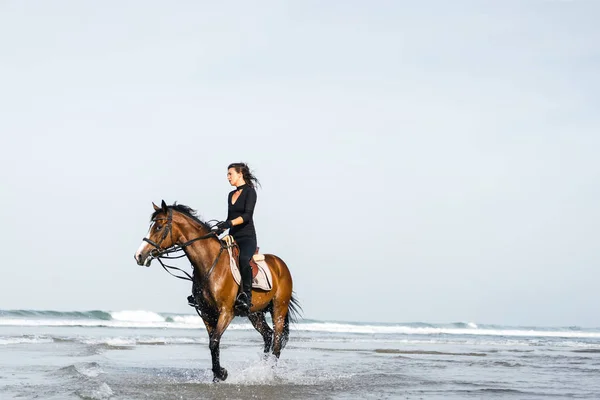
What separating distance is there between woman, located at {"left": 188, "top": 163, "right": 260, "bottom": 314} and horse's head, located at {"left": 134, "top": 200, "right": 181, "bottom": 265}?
721mm

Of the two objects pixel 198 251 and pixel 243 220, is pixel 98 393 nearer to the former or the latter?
pixel 198 251

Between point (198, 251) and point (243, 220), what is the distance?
775mm

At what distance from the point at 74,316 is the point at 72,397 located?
1509 inches

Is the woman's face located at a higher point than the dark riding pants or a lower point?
higher

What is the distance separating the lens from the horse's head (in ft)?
30.9

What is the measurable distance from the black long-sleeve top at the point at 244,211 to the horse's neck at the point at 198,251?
60 centimetres

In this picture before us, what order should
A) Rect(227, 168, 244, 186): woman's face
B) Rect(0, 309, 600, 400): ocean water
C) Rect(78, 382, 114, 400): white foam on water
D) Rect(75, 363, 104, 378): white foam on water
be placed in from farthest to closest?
1. Rect(75, 363, 104, 378): white foam on water
2. Rect(227, 168, 244, 186): woman's face
3. Rect(0, 309, 600, 400): ocean water
4. Rect(78, 382, 114, 400): white foam on water

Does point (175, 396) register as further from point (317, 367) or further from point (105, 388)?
point (317, 367)

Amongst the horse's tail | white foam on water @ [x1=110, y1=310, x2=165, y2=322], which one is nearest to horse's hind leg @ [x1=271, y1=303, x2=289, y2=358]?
the horse's tail

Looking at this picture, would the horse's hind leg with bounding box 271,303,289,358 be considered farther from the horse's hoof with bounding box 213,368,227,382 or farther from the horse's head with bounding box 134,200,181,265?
the horse's head with bounding box 134,200,181,265

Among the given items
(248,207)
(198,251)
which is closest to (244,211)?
(248,207)

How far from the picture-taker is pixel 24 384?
9438mm

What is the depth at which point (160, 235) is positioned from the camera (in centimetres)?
970

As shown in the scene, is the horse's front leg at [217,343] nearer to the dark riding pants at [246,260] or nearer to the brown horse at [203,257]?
the brown horse at [203,257]
